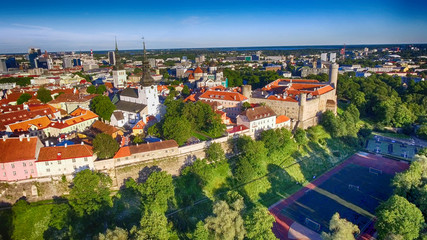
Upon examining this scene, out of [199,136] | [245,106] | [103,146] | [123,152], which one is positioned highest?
[245,106]

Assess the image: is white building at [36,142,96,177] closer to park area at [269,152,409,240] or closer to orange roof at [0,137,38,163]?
orange roof at [0,137,38,163]

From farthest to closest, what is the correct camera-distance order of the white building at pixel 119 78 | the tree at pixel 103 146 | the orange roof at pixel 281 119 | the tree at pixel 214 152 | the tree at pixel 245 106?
1. the white building at pixel 119 78
2. the tree at pixel 245 106
3. the orange roof at pixel 281 119
4. the tree at pixel 214 152
5. the tree at pixel 103 146

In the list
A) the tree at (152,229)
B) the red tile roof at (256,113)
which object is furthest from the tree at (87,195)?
the red tile roof at (256,113)

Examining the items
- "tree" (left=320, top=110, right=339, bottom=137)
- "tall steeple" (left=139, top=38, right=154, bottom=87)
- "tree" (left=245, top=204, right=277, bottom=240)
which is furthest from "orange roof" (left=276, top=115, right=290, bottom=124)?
"tree" (left=245, top=204, right=277, bottom=240)

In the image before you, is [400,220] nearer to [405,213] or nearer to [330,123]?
[405,213]

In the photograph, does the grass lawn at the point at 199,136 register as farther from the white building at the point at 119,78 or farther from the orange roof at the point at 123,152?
the white building at the point at 119,78

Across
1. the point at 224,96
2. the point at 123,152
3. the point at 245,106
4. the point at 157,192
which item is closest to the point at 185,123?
the point at 123,152

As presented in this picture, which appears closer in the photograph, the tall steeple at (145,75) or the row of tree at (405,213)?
the row of tree at (405,213)
